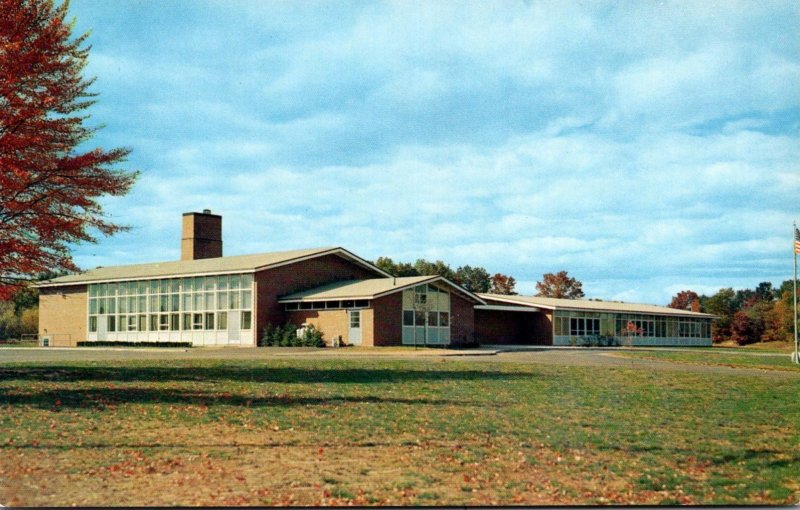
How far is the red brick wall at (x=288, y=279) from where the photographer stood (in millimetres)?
43719

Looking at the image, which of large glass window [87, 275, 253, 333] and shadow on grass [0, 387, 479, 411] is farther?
large glass window [87, 275, 253, 333]

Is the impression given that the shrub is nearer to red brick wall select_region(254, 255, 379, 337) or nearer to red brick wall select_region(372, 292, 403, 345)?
red brick wall select_region(254, 255, 379, 337)

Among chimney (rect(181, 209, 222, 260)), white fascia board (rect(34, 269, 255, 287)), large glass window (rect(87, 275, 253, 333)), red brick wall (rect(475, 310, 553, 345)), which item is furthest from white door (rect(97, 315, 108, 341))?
red brick wall (rect(475, 310, 553, 345))

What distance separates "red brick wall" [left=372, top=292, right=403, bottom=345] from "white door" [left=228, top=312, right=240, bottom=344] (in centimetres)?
829

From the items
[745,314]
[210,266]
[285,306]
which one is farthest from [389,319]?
[745,314]

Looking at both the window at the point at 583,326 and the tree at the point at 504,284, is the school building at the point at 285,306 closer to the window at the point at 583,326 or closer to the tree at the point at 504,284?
the window at the point at 583,326

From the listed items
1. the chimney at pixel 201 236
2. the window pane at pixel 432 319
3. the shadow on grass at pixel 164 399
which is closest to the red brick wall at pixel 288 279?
the window pane at pixel 432 319

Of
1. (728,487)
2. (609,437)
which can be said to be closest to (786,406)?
(609,437)

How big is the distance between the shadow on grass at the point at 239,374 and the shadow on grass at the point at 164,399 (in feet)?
9.40

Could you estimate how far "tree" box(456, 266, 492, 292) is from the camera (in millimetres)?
89750

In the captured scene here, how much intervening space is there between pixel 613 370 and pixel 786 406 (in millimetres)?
9451

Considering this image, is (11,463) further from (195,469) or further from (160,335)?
(160,335)

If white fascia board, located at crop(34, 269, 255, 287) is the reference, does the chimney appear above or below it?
above

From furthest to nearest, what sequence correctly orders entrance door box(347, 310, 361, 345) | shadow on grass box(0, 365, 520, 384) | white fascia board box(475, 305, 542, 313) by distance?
white fascia board box(475, 305, 542, 313) < entrance door box(347, 310, 361, 345) < shadow on grass box(0, 365, 520, 384)
